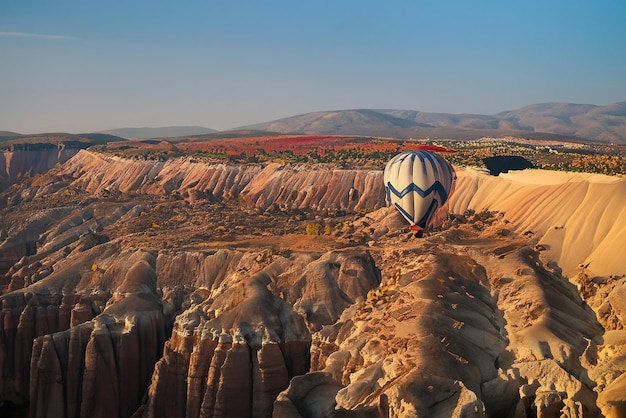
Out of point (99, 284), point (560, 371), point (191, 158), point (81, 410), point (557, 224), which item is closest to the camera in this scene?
point (560, 371)

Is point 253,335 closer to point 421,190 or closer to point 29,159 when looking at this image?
point 421,190

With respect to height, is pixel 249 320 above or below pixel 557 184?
below

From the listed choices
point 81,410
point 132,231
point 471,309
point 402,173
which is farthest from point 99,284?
point 471,309

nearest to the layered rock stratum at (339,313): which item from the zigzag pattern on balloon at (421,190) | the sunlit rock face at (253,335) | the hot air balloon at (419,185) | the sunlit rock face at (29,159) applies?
the sunlit rock face at (253,335)

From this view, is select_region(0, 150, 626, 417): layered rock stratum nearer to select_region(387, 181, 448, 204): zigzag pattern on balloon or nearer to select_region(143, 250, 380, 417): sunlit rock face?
select_region(143, 250, 380, 417): sunlit rock face

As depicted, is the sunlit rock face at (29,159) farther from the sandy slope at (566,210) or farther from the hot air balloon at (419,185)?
the hot air balloon at (419,185)

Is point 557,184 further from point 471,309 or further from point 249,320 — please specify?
point 249,320

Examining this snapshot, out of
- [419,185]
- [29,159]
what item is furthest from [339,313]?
[29,159]

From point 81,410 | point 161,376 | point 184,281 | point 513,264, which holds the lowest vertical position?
point 81,410
